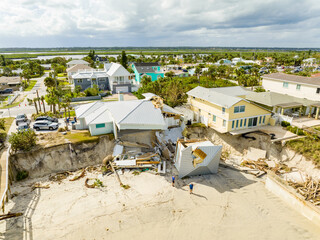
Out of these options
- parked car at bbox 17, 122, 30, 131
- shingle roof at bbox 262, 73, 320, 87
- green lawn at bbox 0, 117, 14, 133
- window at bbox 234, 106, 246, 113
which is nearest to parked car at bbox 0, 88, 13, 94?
green lawn at bbox 0, 117, 14, 133

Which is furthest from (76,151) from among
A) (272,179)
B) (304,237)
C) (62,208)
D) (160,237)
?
(304,237)

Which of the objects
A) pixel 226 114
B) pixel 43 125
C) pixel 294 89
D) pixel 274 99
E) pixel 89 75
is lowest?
pixel 43 125

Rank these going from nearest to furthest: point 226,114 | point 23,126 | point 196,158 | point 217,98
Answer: point 196,158
point 226,114
point 23,126
point 217,98

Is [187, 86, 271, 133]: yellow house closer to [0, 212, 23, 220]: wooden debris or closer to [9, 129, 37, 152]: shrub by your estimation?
[9, 129, 37, 152]: shrub

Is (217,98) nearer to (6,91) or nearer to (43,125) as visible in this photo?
(43,125)

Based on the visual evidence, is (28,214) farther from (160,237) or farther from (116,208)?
(160,237)

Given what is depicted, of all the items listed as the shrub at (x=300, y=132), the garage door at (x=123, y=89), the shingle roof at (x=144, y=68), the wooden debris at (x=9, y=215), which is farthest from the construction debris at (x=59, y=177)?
the shingle roof at (x=144, y=68)

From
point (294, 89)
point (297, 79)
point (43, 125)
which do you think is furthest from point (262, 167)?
point (43, 125)

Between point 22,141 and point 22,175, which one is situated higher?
point 22,141
